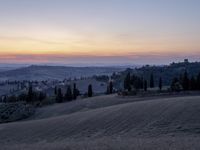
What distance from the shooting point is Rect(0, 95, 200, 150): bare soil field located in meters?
26.8

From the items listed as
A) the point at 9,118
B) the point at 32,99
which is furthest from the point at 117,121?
the point at 32,99

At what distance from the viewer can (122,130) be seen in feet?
121

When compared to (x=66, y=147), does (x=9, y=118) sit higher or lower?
lower

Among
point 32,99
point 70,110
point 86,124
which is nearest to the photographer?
point 86,124

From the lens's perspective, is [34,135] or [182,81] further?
[182,81]

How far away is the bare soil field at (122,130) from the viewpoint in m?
26.8

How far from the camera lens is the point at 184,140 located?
2588 centimetres

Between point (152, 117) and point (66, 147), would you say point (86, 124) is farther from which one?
point (66, 147)

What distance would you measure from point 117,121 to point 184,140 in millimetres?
16374

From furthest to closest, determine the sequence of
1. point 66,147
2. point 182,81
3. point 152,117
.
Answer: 1. point 182,81
2. point 152,117
3. point 66,147

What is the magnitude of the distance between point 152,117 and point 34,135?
561 inches

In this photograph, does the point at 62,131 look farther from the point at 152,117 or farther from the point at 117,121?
the point at 152,117

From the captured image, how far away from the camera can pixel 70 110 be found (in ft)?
240

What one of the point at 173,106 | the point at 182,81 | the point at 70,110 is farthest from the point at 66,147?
the point at 182,81
